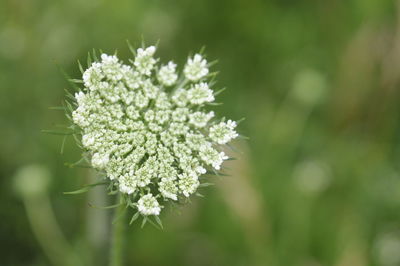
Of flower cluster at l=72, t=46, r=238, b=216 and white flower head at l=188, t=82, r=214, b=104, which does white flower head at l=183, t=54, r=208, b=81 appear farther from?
white flower head at l=188, t=82, r=214, b=104

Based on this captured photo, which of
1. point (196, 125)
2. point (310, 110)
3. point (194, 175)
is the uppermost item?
point (310, 110)

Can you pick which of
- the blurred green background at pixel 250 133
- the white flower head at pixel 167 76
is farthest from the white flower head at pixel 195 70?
the blurred green background at pixel 250 133

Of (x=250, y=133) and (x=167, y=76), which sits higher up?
(x=250, y=133)

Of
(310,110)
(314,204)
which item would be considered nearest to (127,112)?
(314,204)

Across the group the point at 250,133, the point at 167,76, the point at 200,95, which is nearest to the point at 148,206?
the point at 200,95

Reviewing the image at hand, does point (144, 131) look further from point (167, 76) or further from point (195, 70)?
A: point (195, 70)

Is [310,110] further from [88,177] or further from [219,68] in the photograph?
[88,177]
